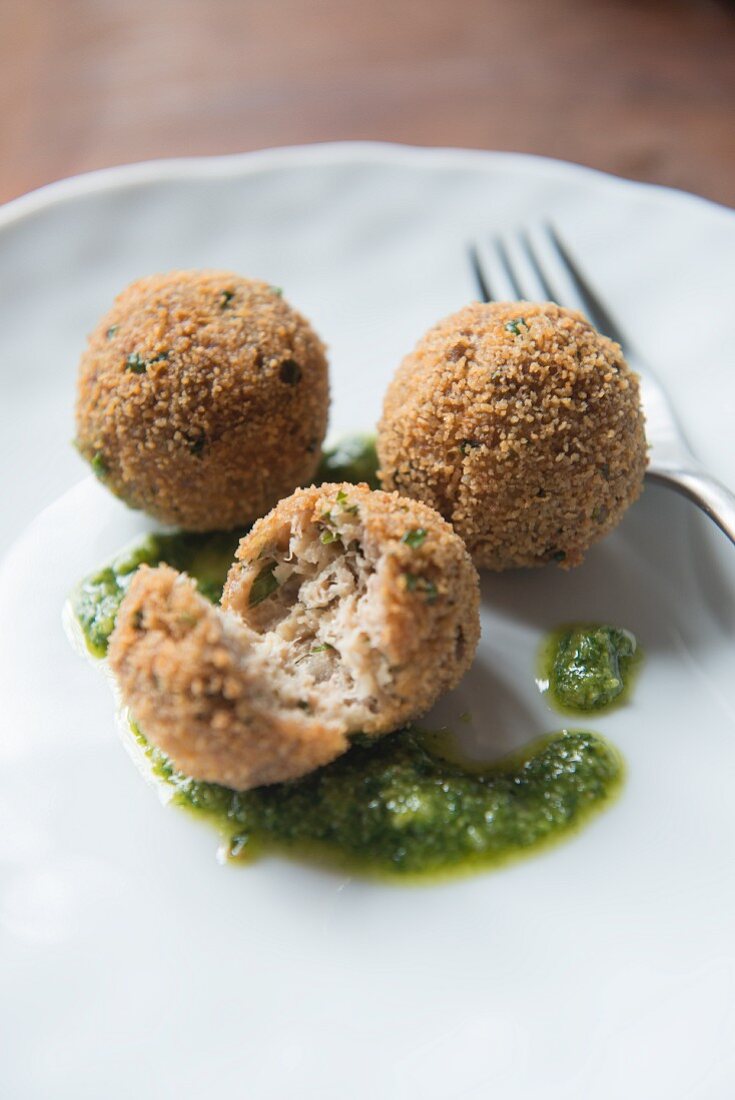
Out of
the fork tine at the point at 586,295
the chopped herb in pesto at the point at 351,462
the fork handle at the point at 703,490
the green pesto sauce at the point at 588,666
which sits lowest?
the green pesto sauce at the point at 588,666

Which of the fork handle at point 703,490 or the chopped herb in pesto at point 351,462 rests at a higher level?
the chopped herb in pesto at point 351,462

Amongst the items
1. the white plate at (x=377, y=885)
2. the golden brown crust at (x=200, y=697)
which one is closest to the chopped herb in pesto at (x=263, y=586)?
the golden brown crust at (x=200, y=697)

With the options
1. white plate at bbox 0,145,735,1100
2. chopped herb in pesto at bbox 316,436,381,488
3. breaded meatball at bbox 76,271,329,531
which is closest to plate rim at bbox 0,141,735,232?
white plate at bbox 0,145,735,1100

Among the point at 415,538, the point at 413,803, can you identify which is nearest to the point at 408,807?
the point at 413,803

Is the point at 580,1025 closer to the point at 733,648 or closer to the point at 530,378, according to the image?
the point at 733,648

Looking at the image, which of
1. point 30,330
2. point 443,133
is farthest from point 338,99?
point 30,330

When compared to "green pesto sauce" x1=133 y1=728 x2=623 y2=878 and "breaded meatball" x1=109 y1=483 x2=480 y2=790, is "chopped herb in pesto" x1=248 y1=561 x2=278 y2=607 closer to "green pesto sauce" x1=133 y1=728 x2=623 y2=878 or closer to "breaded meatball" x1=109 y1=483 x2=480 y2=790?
"breaded meatball" x1=109 y1=483 x2=480 y2=790

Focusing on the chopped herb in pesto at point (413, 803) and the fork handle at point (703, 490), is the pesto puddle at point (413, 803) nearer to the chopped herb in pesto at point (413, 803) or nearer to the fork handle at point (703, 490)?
the chopped herb in pesto at point (413, 803)
